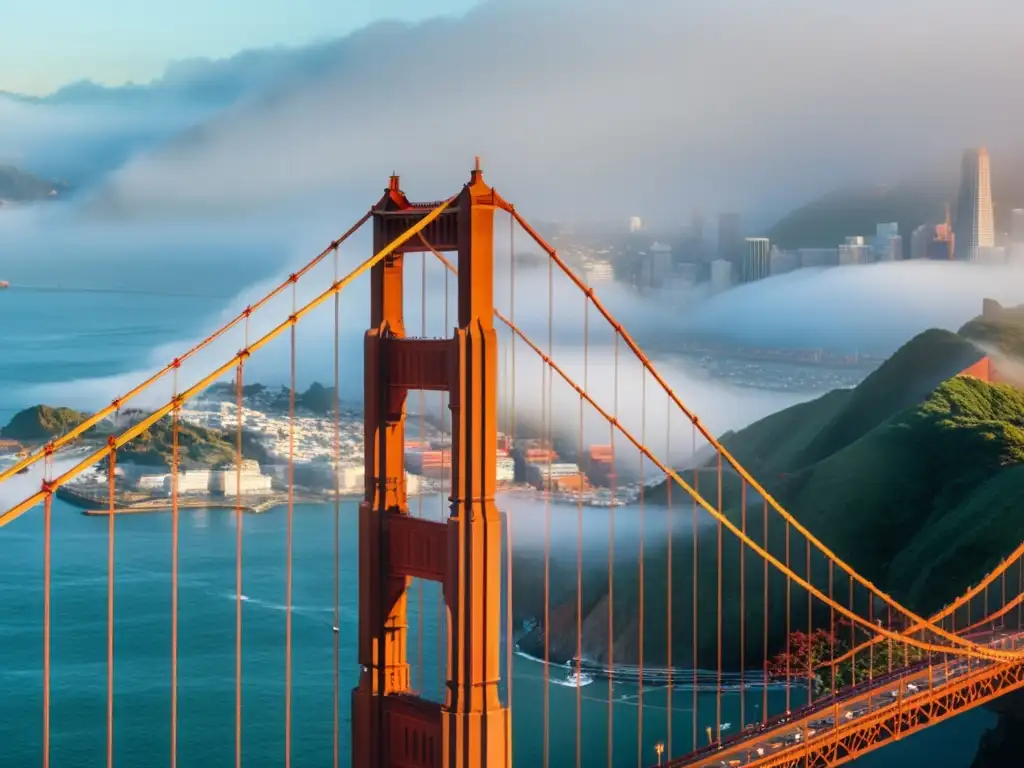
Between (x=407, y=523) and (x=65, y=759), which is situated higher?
(x=407, y=523)

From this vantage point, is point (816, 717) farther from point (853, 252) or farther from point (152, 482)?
point (853, 252)

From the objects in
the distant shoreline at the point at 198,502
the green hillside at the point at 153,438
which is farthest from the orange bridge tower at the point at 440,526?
the green hillside at the point at 153,438

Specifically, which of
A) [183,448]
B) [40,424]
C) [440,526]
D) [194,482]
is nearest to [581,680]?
[194,482]

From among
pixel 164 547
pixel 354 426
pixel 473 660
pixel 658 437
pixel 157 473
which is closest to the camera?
pixel 473 660

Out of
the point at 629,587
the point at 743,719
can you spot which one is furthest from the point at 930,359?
the point at 743,719

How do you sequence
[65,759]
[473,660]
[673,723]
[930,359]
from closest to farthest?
[473,660], [65,759], [673,723], [930,359]

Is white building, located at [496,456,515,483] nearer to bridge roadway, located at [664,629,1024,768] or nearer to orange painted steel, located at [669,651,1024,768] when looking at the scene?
bridge roadway, located at [664,629,1024,768]

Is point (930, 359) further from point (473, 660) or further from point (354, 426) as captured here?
point (473, 660)
